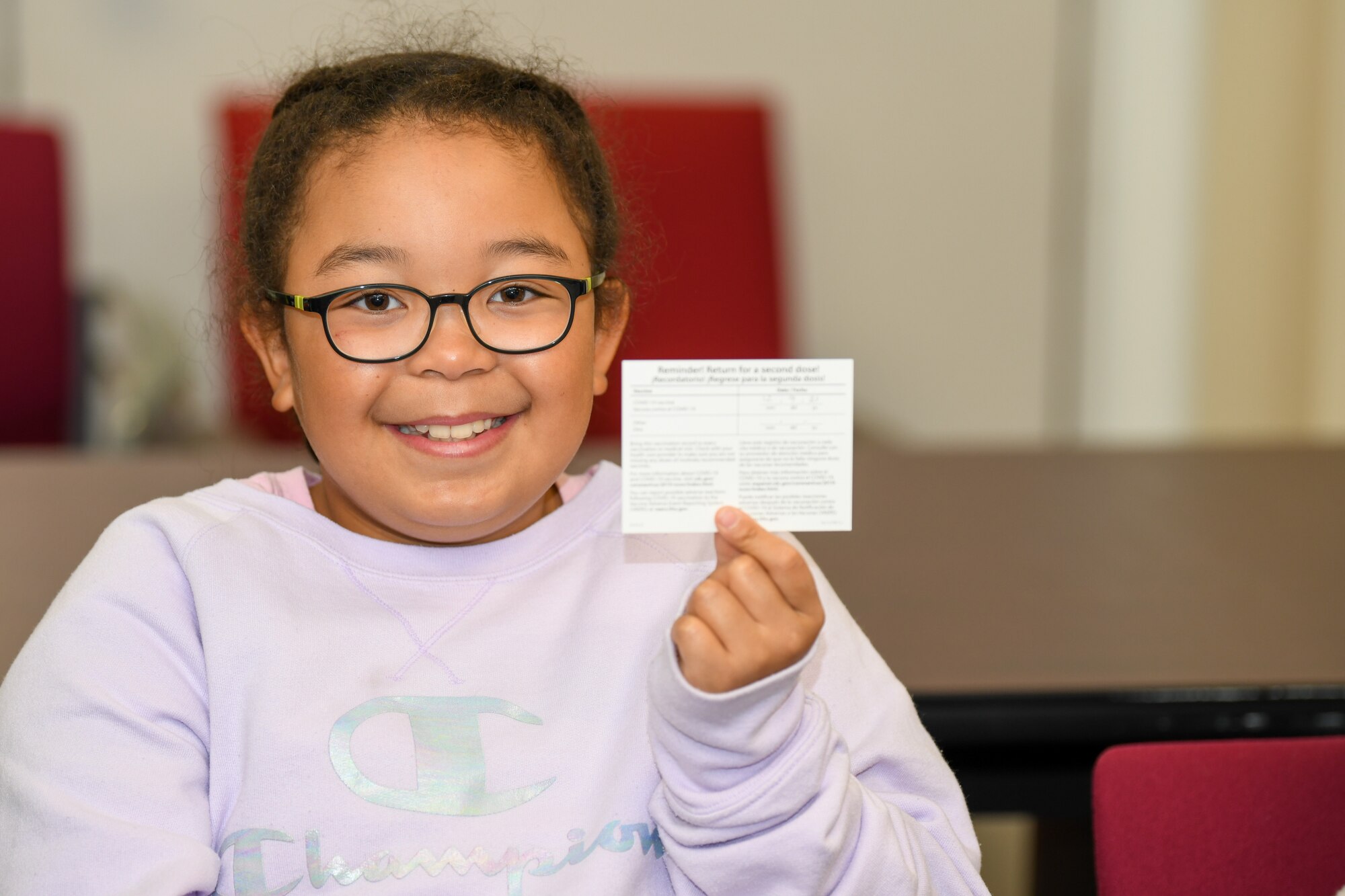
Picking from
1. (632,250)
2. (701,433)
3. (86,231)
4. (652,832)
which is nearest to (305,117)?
(632,250)

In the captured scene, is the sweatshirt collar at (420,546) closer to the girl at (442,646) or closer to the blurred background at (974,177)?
the girl at (442,646)

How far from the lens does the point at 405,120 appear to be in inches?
32.2

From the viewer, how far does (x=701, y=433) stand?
0.70 meters

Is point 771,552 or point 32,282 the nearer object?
point 771,552

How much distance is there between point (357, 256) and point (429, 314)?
0.06 metres

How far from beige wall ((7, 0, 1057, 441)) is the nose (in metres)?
1.62

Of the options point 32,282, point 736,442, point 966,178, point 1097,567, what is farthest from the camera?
point 966,178

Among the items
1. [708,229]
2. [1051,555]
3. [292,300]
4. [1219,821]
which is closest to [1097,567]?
[1051,555]

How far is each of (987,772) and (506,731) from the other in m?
0.41

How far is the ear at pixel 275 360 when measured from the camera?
887mm

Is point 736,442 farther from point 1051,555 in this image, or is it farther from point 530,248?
point 1051,555

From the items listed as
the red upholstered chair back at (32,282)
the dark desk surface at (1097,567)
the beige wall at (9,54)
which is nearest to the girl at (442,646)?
the dark desk surface at (1097,567)

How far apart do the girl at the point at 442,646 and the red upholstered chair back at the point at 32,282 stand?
4.81 ft

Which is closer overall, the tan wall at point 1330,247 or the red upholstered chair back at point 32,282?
the red upholstered chair back at point 32,282
